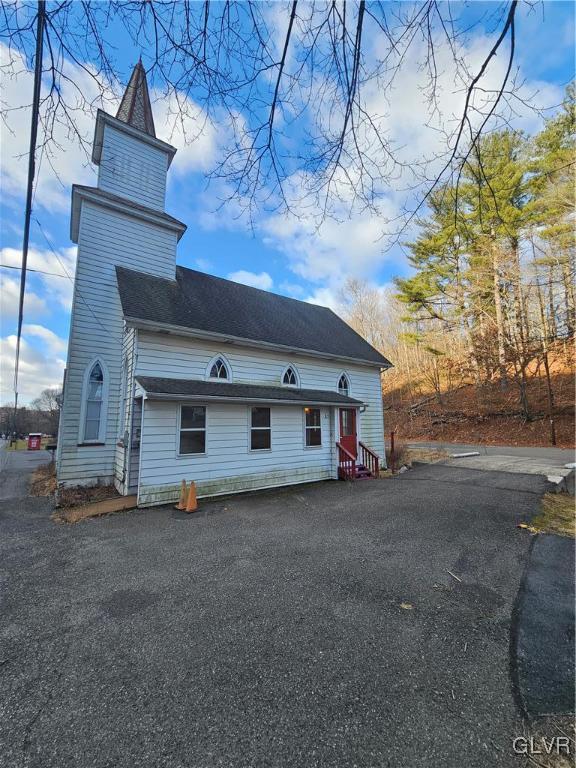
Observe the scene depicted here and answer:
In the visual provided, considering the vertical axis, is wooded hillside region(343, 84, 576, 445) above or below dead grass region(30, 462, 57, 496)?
above

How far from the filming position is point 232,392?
8734 millimetres

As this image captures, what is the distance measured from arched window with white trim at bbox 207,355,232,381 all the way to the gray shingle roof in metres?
0.23

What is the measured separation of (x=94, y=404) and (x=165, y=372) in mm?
2463

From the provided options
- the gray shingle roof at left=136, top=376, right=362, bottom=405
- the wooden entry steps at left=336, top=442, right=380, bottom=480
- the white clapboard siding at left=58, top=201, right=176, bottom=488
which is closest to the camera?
the gray shingle roof at left=136, top=376, right=362, bottom=405

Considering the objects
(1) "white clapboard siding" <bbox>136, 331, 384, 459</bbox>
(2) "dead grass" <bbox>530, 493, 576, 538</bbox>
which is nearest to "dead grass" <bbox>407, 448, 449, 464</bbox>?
(1) "white clapboard siding" <bbox>136, 331, 384, 459</bbox>

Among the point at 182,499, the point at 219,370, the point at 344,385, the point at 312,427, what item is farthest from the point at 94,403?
the point at 344,385

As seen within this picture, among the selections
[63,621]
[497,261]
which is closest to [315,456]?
[63,621]

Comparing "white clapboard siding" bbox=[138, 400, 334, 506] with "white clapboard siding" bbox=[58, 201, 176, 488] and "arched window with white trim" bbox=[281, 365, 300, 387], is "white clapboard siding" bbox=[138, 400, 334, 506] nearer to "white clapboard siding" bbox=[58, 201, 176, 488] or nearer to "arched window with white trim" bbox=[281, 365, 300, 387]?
"arched window with white trim" bbox=[281, 365, 300, 387]

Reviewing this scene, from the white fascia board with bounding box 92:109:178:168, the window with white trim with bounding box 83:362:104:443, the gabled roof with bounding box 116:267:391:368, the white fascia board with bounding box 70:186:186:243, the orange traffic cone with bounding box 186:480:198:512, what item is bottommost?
the orange traffic cone with bounding box 186:480:198:512

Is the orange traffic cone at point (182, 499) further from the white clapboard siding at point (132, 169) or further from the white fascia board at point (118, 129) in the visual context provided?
the white fascia board at point (118, 129)

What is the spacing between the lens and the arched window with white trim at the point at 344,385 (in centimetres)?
1265

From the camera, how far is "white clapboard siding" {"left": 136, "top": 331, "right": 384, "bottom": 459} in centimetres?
834

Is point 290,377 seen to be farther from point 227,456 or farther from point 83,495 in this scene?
point 83,495

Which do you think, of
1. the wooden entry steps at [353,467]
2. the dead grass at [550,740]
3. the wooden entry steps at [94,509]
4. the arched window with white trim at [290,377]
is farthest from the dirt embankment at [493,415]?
the wooden entry steps at [94,509]
